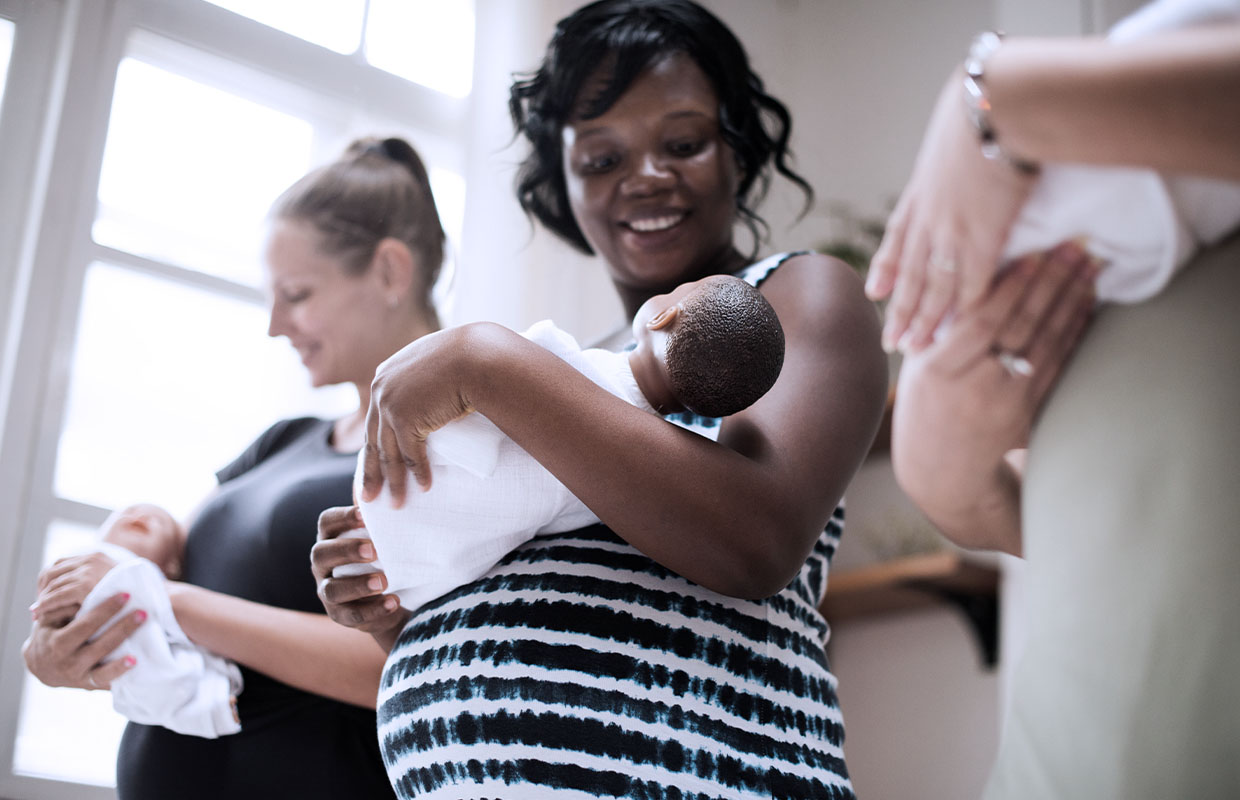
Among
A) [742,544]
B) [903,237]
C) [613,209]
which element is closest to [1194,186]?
[903,237]

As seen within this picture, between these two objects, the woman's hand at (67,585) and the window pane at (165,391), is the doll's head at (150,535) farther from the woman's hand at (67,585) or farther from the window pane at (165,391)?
the window pane at (165,391)

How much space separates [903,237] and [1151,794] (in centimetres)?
30

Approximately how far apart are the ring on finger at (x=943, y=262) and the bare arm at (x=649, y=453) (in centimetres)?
25

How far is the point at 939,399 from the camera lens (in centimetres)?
65

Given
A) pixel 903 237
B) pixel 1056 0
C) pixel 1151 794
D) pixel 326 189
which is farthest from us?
pixel 1056 0

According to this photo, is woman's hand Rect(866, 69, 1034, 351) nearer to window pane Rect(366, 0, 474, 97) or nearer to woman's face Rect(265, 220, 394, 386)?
woman's face Rect(265, 220, 394, 386)

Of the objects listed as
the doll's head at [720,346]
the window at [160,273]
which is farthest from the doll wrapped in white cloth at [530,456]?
the window at [160,273]

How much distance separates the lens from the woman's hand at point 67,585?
1.20 meters

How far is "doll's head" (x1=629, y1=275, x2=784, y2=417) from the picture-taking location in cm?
80

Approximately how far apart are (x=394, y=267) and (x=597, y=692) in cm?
84

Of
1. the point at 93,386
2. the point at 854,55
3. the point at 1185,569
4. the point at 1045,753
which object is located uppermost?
the point at 854,55

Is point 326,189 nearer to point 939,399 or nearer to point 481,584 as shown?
point 481,584

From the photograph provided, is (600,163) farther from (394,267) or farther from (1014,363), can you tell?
(1014,363)

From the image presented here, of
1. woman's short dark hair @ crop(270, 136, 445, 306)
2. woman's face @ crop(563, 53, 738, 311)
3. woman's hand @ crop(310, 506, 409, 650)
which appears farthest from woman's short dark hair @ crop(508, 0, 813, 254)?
woman's hand @ crop(310, 506, 409, 650)
